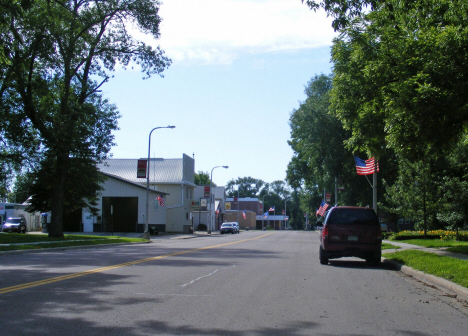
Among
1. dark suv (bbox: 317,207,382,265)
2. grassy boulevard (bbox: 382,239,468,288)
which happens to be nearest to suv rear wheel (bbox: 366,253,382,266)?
dark suv (bbox: 317,207,382,265)

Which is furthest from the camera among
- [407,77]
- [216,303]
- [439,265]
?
[439,265]

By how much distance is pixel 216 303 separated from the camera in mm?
8656

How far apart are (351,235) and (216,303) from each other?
26.9 ft

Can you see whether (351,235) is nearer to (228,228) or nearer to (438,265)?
(438,265)

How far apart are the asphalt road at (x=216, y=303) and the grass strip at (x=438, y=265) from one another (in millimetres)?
646

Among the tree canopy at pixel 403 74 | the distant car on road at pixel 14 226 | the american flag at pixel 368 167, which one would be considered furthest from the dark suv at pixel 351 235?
the distant car on road at pixel 14 226

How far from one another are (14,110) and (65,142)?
4.11 meters

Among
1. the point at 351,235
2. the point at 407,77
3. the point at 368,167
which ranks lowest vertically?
the point at 351,235

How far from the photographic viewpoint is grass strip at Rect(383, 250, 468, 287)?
1149 centimetres

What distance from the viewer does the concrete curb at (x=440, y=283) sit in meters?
9.89

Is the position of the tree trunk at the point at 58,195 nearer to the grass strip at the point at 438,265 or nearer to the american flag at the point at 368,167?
the american flag at the point at 368,167

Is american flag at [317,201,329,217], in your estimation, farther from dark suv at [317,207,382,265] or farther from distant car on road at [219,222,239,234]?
dark suv at [317,207,382,265]

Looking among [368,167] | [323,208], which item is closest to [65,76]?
[368,167]

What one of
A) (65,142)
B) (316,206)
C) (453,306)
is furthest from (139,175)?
(316,206)
